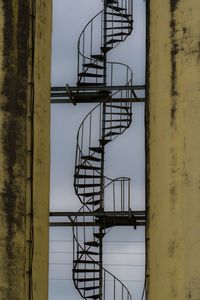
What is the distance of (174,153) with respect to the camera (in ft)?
68.8

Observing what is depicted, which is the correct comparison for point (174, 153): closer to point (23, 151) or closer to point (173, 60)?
point (173, 60)

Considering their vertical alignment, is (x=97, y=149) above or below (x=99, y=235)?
above

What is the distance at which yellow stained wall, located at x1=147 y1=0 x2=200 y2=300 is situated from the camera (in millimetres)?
20359

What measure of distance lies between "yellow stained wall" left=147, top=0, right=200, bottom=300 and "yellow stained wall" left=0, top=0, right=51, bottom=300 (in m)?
2.51

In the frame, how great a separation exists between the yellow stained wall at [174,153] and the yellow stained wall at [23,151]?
2.51 metres

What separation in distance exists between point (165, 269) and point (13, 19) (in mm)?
6151

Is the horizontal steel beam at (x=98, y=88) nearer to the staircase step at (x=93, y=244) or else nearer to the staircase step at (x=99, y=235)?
the staircase step at (x=99, y=235)

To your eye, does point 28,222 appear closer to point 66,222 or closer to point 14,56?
point 14,56

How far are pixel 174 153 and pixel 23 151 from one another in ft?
11.2

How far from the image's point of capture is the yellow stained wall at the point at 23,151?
73.2ft

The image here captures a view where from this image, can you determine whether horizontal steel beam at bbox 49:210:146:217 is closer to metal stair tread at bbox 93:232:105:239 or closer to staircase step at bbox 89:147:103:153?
metal stair tread at bbox 93:232:105:239

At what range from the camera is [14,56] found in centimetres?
2325

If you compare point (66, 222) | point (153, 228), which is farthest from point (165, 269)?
point (66, 222)

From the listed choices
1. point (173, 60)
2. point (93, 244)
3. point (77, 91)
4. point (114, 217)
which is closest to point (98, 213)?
point (114, 217)
